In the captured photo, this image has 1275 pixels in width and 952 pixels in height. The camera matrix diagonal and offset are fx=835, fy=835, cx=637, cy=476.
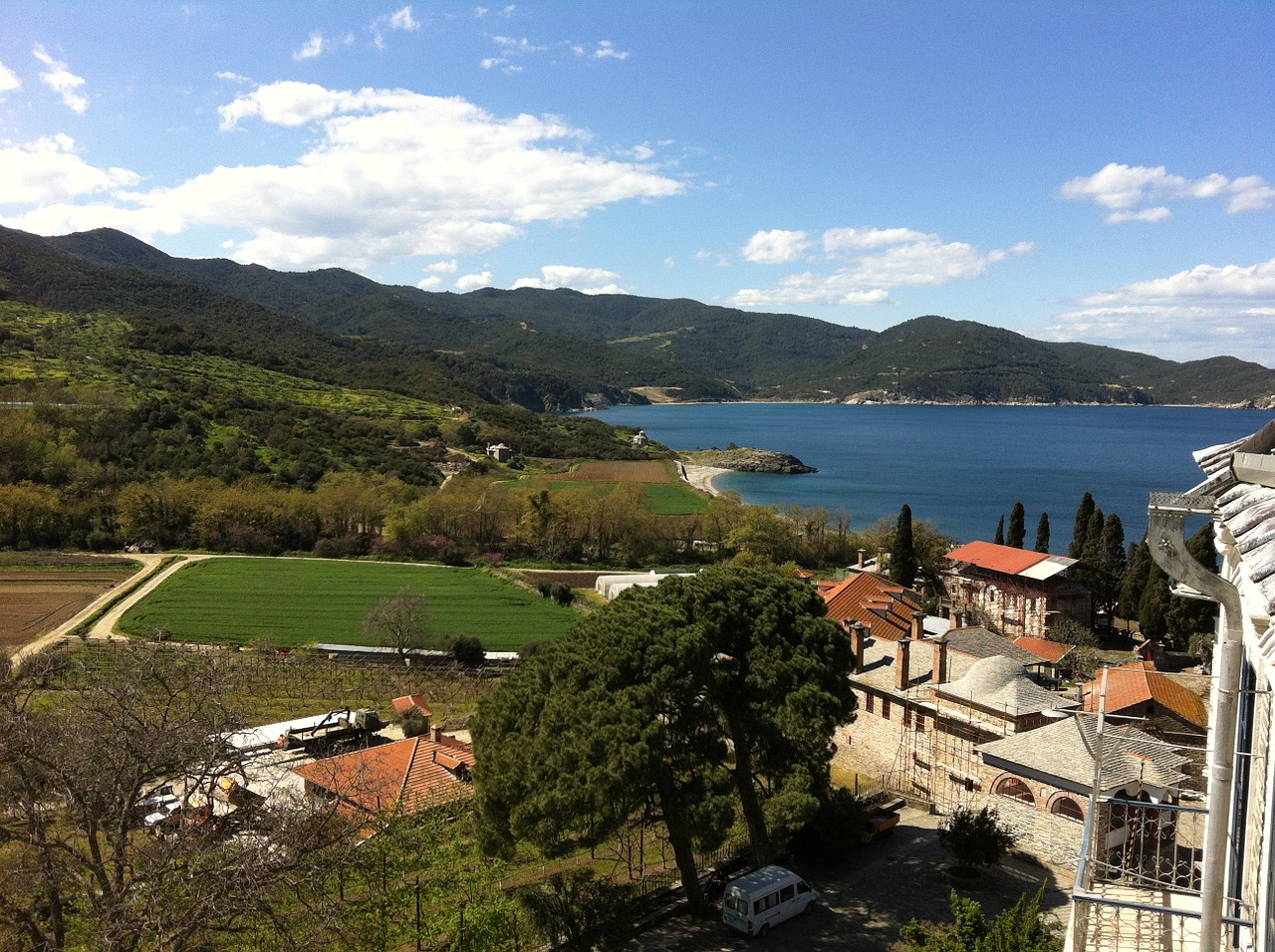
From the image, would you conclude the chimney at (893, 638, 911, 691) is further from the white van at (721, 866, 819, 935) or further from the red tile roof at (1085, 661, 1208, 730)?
the white van at (721, 866, 819, 935)

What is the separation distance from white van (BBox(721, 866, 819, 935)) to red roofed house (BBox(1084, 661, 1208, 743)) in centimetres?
809

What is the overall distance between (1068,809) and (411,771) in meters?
11.8

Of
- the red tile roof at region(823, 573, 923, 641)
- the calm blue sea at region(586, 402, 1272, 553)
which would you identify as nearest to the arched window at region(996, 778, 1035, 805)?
the red tile roof at region(823, 573, 923, 641)

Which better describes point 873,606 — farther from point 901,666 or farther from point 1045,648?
point 901,666

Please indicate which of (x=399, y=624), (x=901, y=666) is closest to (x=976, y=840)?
(x=901, y=666)

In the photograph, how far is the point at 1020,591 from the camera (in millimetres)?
30734

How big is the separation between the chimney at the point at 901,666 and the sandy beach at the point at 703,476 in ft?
179

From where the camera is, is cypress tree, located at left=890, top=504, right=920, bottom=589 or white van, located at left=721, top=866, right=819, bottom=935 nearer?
white van, located at left=721, top=866, right=819, bottom=935

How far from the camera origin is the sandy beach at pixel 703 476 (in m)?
79.7

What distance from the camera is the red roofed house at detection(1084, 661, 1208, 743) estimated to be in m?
17.1

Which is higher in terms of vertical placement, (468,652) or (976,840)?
(976,840)

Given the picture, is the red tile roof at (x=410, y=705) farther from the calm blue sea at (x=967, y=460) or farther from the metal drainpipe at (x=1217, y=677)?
the calm blue sea at (x=967, y=460)

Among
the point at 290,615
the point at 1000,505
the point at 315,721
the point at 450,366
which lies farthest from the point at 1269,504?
the point at 450,366

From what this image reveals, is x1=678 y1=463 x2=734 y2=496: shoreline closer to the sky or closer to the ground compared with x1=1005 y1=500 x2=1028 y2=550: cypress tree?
closer to the ground
